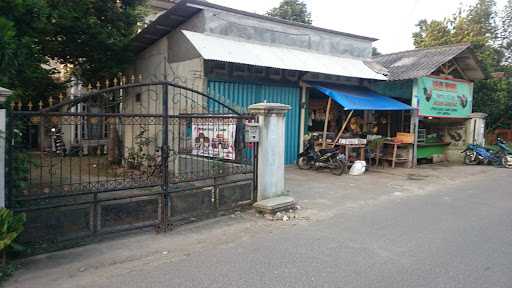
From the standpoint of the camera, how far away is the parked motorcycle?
47.9ft

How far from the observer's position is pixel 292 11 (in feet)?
77.3

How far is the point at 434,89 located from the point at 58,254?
13.6m

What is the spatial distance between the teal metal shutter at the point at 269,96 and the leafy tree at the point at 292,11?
41.0 ft

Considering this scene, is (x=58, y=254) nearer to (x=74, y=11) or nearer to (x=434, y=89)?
(x=74, y=11)

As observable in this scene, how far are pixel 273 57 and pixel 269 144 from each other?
4626 mm

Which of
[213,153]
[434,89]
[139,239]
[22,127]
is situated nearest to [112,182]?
[139,239]

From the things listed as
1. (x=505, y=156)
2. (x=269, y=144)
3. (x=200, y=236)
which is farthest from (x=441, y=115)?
(x=200, y=236)

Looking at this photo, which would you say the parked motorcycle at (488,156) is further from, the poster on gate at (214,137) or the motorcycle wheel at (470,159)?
the poster on gate at (214,137)

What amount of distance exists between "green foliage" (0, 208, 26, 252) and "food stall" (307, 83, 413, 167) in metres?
9.10

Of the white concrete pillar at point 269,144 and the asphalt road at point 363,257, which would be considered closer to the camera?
the asphalt road at point 363,257

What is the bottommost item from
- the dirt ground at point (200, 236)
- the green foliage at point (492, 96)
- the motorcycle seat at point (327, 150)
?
the dirt ground at point (200, 236)

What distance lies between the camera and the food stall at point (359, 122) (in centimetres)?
1212

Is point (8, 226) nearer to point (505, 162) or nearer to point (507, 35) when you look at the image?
point (505, 162)

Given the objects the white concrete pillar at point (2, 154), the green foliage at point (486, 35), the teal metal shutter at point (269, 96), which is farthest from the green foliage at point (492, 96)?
the white concrete pillar at point (2, 154)
